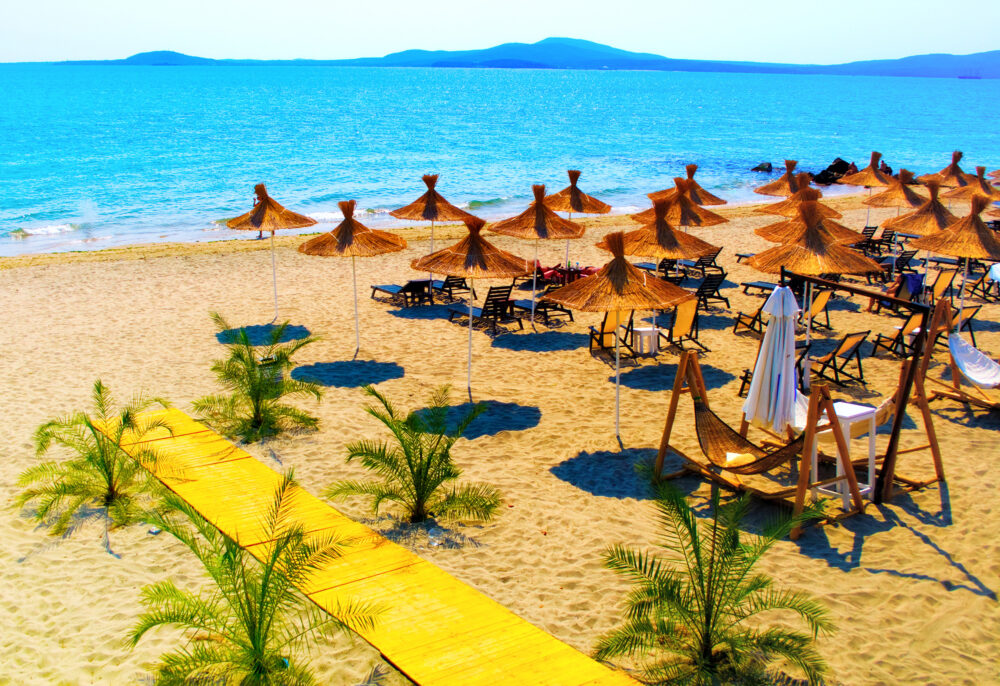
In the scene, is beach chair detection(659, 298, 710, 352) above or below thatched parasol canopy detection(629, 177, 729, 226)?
below

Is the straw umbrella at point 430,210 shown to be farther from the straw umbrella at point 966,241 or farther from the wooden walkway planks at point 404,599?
the straw umbrella at point 966,241

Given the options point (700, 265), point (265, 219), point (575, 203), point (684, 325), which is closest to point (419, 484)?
point (684, 325)

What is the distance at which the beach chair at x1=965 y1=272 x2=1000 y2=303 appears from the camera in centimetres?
1496

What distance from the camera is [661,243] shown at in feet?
38.6

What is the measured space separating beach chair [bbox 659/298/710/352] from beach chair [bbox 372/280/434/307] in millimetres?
4656

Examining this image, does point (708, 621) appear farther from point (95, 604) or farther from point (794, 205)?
point (794, 205)

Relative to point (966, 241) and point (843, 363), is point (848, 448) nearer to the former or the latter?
point (843, 363)

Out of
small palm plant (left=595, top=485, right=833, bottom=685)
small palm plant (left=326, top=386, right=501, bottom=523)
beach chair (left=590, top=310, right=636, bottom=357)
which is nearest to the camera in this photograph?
small palm plant (left=595, top=485, right=833, bottom=685)

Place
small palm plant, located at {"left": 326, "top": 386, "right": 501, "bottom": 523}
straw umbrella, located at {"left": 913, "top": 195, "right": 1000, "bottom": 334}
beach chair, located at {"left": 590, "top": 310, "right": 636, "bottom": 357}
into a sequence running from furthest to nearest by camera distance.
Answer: beach chair, located at {"left": 590, "top": 310, "right": 636, "bottom": 357} < straw umbrella, located at {"left": 913, "top": 195, "right": 1000, "bottom": 334} < small palm plant, located at {"left": 326, "top": 386, "right": 501, "bottom": 523}

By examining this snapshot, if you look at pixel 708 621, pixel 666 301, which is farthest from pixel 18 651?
pixel 666 301

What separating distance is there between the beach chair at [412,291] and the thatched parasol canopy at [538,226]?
2.02 meters

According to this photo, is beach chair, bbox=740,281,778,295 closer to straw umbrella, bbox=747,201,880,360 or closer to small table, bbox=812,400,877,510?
straw umbrella, bbox=747,201,880,360

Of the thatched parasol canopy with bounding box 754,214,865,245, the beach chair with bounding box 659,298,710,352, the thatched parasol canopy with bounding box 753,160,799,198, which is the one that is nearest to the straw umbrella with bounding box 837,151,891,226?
the thatched parasol canopy with bounding box 753,160,799,198

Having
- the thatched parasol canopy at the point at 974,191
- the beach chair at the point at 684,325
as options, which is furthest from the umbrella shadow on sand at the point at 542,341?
the thatched parasol canopy at the point at 974,191
